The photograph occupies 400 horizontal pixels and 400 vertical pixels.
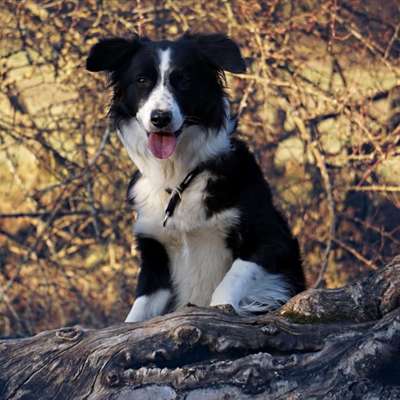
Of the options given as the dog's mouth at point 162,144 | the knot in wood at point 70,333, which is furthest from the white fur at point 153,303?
the knot in wood at point 70,333

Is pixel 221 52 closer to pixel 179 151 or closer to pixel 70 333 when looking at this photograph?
pixel 179 151

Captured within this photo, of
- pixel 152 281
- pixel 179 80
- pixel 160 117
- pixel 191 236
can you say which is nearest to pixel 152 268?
pixel 152 281

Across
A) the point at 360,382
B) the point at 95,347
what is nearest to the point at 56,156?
the point at 95,347

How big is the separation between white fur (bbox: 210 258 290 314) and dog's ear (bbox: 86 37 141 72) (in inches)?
43.5

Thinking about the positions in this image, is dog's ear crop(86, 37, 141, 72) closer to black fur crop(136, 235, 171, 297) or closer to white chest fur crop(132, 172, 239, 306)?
white chest fur crop(132, 172, 239, 306)

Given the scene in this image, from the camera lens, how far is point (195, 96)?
4480 millimetres

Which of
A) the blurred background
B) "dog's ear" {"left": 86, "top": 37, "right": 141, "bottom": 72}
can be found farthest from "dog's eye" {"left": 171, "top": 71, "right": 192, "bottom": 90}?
the blurred background

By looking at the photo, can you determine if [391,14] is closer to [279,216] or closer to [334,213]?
[334,213]

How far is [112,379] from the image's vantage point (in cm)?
325

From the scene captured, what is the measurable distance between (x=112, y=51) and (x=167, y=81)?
404mm

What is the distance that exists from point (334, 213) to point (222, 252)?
10.4 ft

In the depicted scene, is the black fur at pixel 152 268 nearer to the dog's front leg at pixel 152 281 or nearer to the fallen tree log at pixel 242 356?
the dog's front leg at pixel 152 281

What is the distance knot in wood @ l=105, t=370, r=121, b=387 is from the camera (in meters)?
3.23

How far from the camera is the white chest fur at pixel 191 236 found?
449cm
